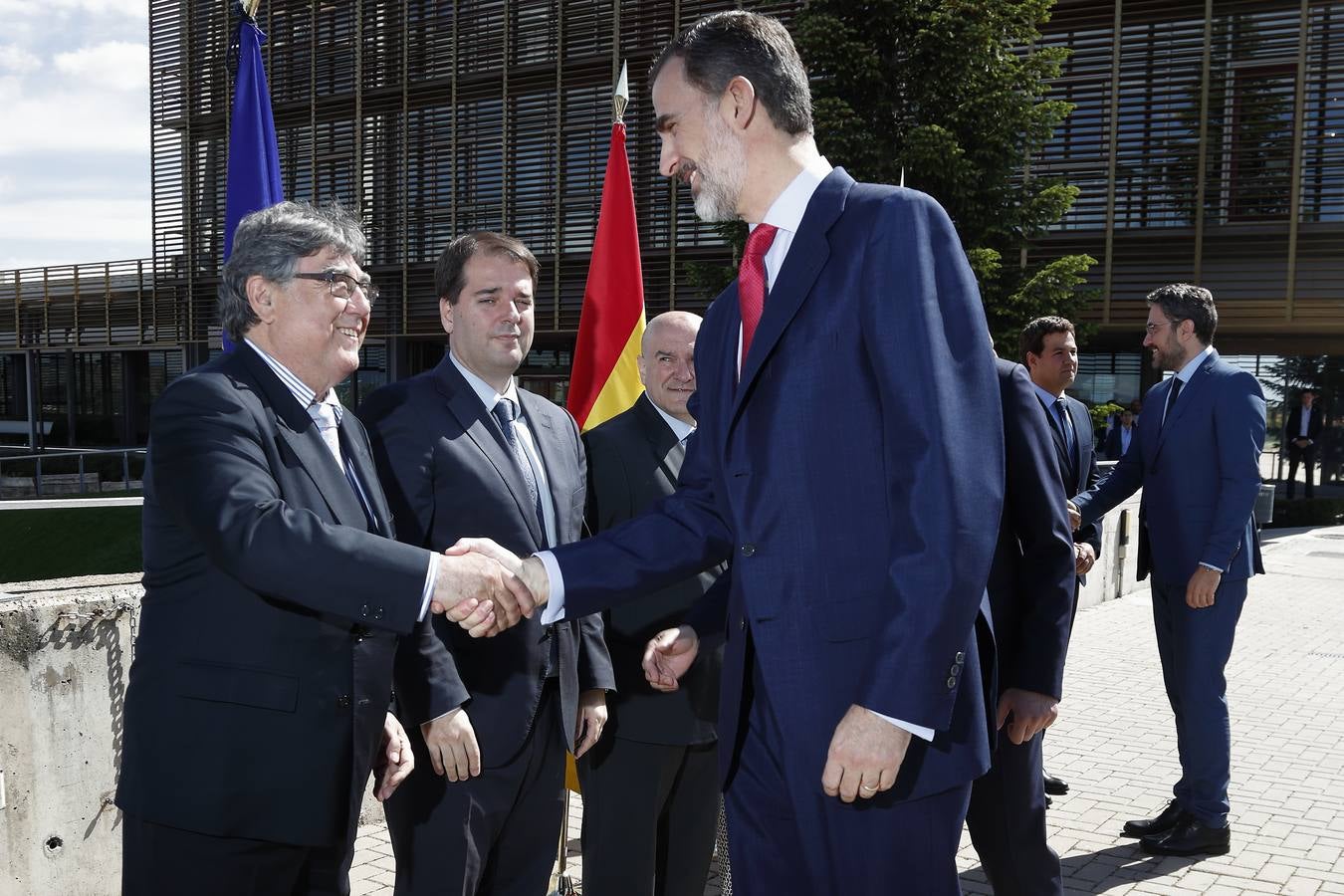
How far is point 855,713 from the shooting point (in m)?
1.89

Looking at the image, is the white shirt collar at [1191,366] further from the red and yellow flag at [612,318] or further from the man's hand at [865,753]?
the man's hand at [865,753]

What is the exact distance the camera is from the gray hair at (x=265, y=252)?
8.52 feet

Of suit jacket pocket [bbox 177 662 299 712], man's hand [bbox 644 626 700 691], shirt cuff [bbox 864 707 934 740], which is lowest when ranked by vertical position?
man's hand [bbox 644 626 700 691]

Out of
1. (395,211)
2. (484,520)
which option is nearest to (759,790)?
(484,520)

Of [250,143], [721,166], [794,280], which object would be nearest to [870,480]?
[794,280]

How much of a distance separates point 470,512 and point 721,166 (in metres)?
1.31

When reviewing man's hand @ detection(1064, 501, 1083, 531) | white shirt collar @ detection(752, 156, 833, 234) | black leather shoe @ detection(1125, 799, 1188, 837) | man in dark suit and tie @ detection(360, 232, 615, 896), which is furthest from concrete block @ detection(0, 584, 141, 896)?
black leather shoe @ detection(1125, 799, 1188, 837)

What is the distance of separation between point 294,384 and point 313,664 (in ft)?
2.10

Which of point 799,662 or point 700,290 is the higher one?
point 700,290

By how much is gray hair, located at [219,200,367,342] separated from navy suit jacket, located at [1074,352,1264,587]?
12.5 ft

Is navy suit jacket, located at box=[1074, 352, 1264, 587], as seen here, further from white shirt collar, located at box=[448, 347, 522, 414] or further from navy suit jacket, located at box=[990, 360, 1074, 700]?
white shirt collar, located at box=[448, 347, 522, 414]

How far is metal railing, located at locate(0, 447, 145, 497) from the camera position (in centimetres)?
2041

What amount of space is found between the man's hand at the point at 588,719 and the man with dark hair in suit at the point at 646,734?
0.19m

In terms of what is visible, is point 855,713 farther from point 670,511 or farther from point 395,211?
point 395,211
